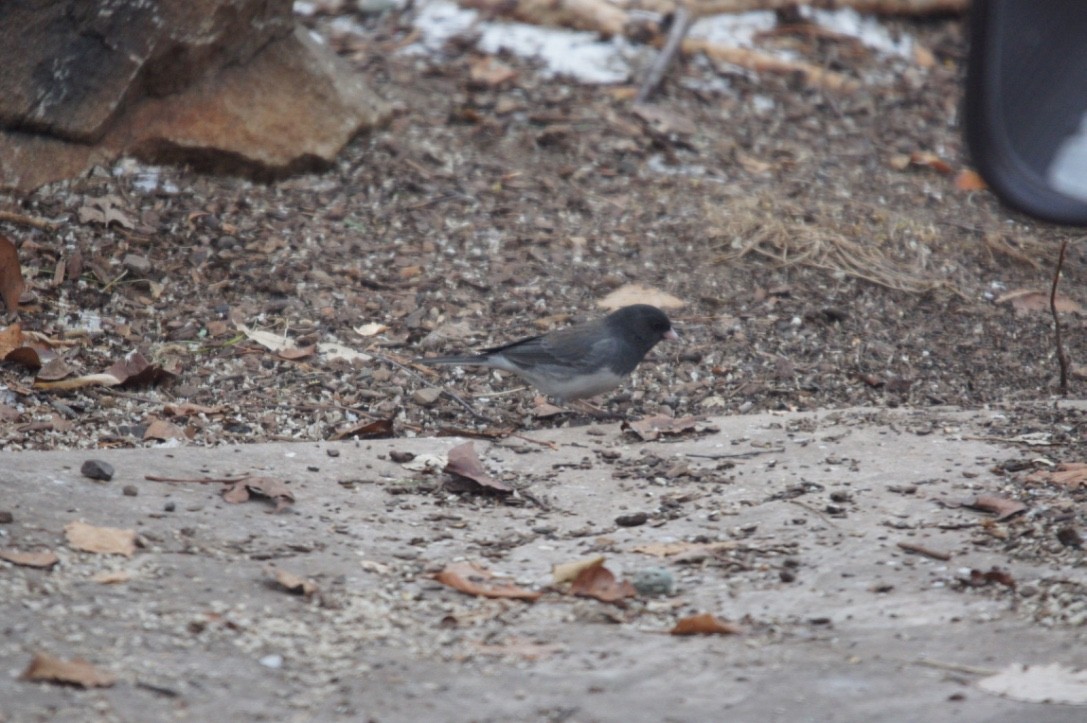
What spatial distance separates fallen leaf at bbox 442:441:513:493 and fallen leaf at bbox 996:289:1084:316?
114 inches

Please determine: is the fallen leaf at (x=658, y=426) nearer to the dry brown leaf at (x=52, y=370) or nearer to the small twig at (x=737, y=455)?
the small twig at (x=737, y=455)

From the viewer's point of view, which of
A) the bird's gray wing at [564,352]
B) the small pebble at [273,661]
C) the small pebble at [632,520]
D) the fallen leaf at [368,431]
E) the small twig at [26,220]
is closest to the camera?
the small pebble at [273,661]

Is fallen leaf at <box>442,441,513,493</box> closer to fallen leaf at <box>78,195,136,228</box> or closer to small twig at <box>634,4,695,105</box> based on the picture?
fallen leaf at <box>78,195,136,228</box>

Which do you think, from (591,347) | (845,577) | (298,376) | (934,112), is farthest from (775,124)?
(845,577)

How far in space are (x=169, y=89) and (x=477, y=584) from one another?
3.70 metres

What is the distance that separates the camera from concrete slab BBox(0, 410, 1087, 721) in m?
2.30

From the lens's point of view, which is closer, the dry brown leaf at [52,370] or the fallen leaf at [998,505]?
the fallen leaf at [998,505]

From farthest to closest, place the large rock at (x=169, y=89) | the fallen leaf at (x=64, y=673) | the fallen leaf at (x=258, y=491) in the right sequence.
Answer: the large rock at (x=169, y=89) < the fallen leaf at (x=258, y=491) < the fallen leaf at (x=64, y=673)

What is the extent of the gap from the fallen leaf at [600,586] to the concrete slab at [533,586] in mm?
59

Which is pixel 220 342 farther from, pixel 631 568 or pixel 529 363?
pixel 631 568

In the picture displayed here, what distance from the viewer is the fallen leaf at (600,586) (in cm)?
286

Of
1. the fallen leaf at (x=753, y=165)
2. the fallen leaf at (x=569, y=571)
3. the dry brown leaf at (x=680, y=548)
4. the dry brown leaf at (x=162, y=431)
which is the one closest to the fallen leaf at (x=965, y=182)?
the fallen leaf at (x=753, y=165)

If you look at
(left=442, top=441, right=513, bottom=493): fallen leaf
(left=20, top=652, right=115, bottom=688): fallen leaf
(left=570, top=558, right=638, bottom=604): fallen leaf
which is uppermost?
(left=20, top=652, right=115, bottom=688): fallen leaf

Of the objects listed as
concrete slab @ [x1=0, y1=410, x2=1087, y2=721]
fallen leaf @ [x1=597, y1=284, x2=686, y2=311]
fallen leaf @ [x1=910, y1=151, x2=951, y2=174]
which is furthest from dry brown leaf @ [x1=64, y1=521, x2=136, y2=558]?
fallen leaf @ [x1=910, y1=151, x2=951, y2=174]
